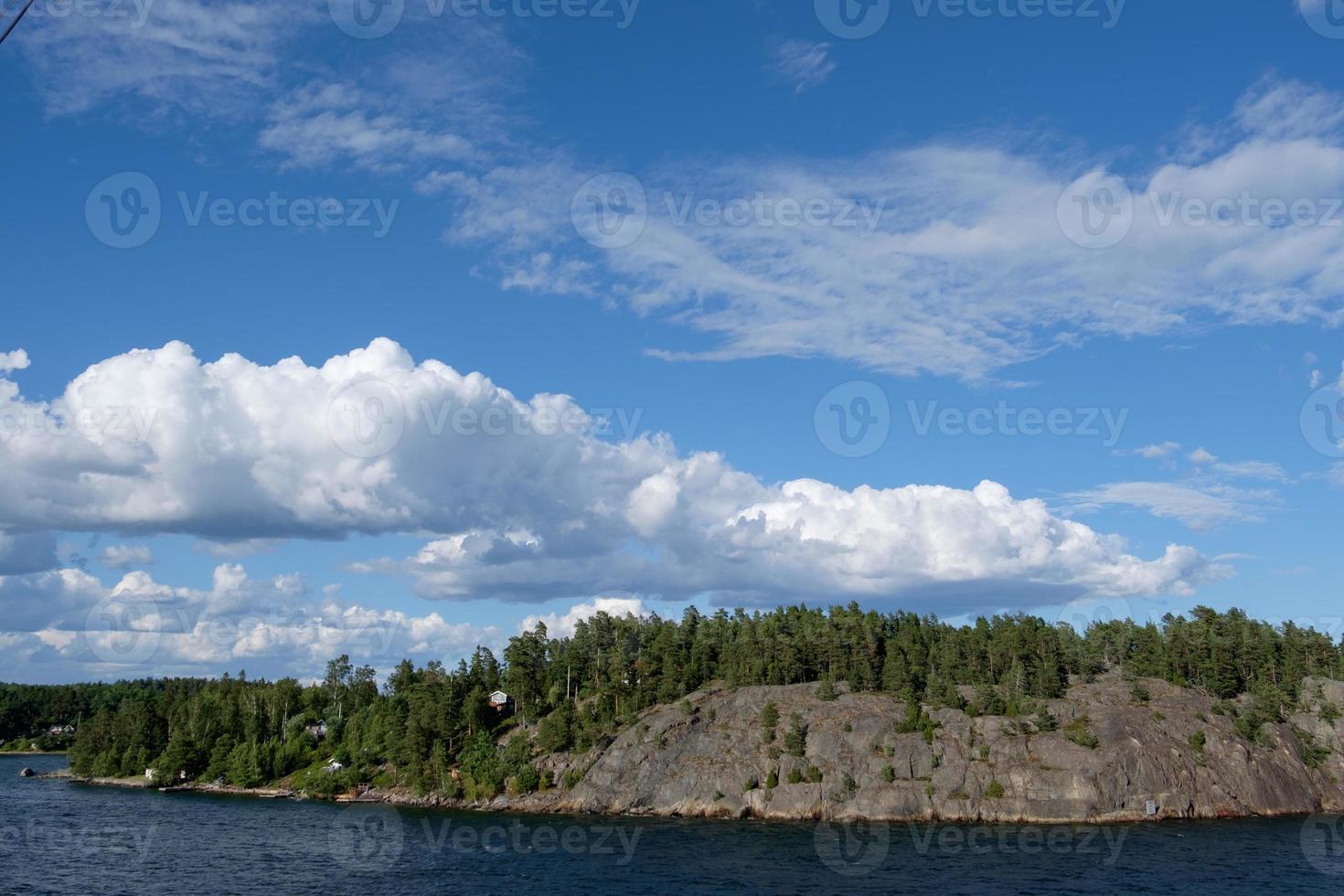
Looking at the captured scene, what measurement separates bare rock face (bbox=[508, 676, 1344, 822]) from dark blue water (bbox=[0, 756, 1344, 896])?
6620 mm

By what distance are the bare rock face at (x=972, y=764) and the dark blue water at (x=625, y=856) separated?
6.62 metres

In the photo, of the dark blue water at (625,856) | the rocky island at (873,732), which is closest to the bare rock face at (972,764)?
the rocky island at (873,732)

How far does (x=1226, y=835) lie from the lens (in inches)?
4798

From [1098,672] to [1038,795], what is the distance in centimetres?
5593

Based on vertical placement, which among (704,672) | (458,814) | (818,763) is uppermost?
(704,672)

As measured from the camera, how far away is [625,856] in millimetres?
110188

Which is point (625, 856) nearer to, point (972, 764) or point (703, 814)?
point (703, 814)

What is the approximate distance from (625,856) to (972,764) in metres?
61.6

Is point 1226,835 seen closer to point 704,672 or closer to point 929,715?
point 929,715

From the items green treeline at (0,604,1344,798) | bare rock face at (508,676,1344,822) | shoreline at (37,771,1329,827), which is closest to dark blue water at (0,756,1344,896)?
shoreline at (37,771,1329,827)

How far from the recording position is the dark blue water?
93375mm

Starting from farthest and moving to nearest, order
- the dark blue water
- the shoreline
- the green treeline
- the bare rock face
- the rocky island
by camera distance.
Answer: the green treeline, the rocky island, the bare rock face, the shoreline, the dark blue water

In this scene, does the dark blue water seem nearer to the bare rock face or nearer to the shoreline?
the shoreline

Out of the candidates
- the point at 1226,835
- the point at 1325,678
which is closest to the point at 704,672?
the point at 1226,835
